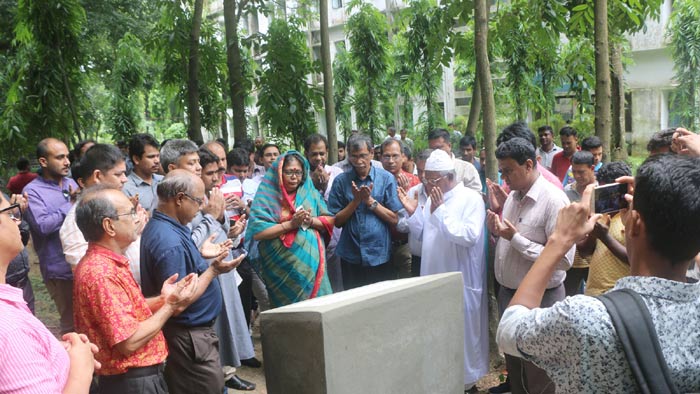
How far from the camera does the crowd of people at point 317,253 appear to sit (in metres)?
1.63

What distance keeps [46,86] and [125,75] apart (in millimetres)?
7178

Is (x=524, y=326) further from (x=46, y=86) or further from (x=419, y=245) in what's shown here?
(x=46, y=86)

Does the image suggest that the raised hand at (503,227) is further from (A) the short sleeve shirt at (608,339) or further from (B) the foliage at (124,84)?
(B) the foliage at (124,84)

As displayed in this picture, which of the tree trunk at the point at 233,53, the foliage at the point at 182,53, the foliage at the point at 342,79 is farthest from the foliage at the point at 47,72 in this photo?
the foliage at the point at 342,79

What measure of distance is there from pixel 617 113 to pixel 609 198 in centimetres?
632

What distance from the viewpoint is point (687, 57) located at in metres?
16.4

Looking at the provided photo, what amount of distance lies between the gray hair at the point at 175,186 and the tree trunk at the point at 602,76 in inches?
132

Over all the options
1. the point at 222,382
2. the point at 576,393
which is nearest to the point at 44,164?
the point at 222,382

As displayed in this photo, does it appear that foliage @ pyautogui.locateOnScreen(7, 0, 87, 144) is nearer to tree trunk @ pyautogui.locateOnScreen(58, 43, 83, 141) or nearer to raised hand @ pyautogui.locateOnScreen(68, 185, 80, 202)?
tree trunk @ pyautogui.locateOnScreen(58, 43, 83, 141)

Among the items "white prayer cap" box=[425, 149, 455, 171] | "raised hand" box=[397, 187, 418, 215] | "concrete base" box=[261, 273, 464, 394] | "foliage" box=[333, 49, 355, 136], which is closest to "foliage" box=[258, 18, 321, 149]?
"raised hand" box=[397, 187, 418, 215]

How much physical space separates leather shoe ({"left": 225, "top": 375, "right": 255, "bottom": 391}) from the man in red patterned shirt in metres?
2.01

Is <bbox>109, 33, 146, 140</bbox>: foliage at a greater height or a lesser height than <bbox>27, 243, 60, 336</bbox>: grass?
greater

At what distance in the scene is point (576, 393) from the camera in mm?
1654

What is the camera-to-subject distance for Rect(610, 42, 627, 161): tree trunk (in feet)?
24.7
